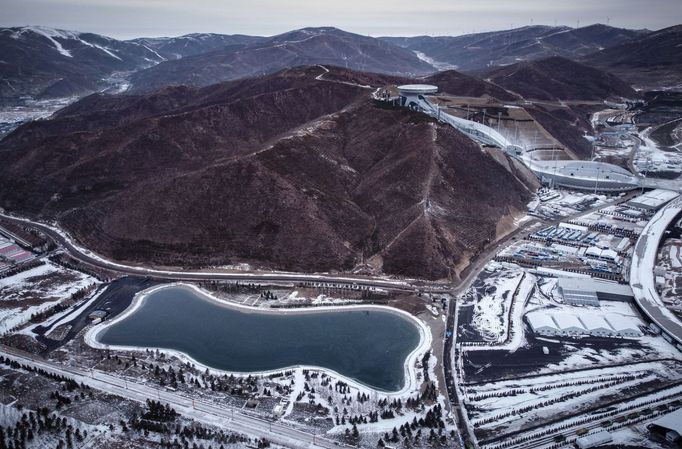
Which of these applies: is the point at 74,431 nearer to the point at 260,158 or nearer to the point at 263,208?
the point at 263,208

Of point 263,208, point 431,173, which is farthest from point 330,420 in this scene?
point 431,173

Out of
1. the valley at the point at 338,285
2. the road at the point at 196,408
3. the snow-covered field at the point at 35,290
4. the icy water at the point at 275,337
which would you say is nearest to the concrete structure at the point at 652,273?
the valley at the point at 338,285

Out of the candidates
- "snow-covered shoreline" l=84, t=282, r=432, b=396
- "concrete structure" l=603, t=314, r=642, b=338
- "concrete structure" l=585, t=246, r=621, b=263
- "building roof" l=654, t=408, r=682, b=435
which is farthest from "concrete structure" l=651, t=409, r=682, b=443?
"concrete structure" l=585, t=246, r=621, b=263

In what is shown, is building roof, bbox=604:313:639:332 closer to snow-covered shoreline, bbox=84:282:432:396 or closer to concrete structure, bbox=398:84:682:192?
snow-covered shoreline, bbox=84:282:432:396

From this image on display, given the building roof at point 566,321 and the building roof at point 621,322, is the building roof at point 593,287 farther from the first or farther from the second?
the building roof at point 566,321

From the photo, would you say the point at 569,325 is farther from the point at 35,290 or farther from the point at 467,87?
the point at 467,87
